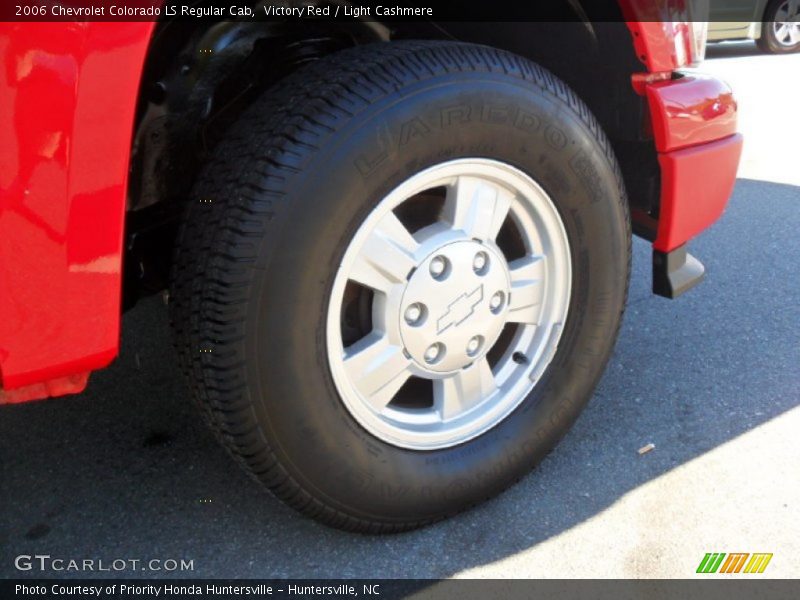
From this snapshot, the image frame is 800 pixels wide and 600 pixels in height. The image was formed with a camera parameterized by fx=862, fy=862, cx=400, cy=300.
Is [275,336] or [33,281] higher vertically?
[33,281]

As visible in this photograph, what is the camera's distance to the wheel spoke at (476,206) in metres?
1.74

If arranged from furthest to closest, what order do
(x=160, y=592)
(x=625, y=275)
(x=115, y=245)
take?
(x=625, y=275), (x=160, y=592), (x=115, y=245)

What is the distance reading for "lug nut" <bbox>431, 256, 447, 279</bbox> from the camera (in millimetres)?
1729

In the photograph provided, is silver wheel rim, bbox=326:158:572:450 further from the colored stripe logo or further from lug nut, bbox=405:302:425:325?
the colored stripe logo

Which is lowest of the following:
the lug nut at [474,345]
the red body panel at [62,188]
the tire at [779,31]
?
the tire at [779,31]

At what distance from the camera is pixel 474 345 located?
1847mm

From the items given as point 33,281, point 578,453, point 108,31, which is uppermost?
point 108,31

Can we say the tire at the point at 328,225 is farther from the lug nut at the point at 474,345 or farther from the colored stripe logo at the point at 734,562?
the colored stripe logo at the point at 734,562

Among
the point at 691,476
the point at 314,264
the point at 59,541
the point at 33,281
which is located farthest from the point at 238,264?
the point at 691,476

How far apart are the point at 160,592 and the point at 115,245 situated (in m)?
0.74

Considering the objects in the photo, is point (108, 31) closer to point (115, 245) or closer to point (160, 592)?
point (115, 245)

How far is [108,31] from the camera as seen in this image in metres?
1.25

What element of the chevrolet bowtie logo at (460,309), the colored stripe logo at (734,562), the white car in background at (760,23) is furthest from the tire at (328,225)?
the white car in background at (760,23)

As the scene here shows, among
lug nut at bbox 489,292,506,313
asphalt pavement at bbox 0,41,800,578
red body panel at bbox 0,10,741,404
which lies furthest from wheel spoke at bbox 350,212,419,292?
asphalt pavement at bbox 0,41,800,578
